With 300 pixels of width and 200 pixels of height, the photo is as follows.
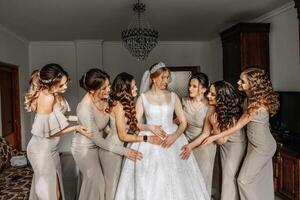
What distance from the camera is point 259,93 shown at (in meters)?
2.20

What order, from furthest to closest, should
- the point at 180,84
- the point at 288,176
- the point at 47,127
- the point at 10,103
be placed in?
the point at 10,103, the point at 288,176, the point at 180,84, the point at 47,127

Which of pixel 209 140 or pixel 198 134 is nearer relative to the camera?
pixel 209 140

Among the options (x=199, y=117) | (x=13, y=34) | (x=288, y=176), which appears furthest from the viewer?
(x=13, y=34)

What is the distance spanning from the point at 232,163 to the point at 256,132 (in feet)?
1.07

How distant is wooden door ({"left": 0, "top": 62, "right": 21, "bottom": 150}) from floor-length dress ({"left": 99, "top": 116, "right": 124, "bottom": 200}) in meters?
3.32

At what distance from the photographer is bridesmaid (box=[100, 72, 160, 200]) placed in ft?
6.90

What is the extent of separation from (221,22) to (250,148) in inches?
122

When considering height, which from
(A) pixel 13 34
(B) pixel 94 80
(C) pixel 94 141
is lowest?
(C) pixel 94 141

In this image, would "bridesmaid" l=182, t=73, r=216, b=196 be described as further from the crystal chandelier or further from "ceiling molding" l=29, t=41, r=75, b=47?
"ceiling molding" l=29, t=41, r=75, b=47

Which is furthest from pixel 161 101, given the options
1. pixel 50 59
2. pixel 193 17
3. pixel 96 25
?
pixel 50 59

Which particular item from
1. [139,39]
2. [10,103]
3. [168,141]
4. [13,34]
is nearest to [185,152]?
[168,141]

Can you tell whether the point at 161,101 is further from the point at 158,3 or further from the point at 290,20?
the point at 290,20

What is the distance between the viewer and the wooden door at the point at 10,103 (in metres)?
5.03

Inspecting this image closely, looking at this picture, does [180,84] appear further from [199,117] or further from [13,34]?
[13,34]
